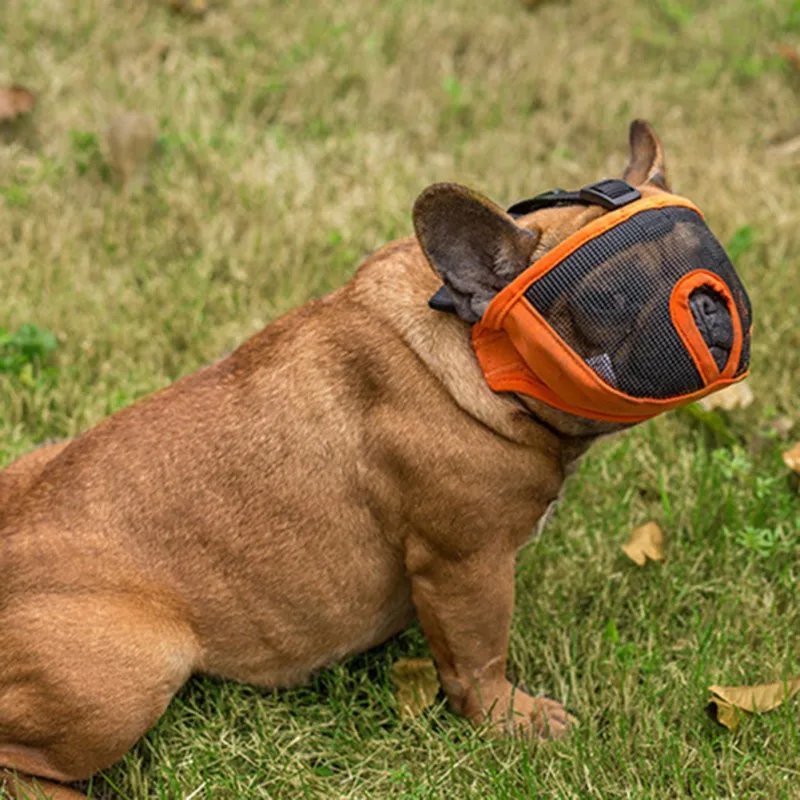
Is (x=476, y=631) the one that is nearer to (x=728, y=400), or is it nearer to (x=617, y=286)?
(x=617, y=286)

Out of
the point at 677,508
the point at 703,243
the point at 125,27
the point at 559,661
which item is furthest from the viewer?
the point at 125,27

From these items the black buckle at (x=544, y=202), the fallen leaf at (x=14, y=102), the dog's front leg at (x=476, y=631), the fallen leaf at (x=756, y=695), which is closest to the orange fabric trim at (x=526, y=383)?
the black buckle at (x=544, y=202)

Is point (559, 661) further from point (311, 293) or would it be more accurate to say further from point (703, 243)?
point (311, 293)

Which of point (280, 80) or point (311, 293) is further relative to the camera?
point (280, 80)

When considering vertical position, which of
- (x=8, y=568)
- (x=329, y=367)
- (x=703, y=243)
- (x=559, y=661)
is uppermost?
(x=703, y=243)

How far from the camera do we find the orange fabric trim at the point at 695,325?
2.80m

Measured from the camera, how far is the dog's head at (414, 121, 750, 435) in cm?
280

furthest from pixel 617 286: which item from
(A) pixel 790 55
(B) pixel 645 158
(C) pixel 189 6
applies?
(C) pixel 189 6

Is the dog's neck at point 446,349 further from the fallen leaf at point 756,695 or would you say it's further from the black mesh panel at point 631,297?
the fallen leaf at point 756,695

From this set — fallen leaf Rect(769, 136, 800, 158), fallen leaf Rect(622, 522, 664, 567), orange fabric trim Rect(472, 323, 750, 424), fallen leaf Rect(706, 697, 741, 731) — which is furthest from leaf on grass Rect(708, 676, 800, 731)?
fallen leaf Rect(769, 136, 800, 158)

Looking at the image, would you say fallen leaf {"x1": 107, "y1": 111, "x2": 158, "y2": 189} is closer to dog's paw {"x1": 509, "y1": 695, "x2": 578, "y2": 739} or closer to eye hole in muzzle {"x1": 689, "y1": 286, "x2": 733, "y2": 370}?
dog's paw {"x1": 509, "y1": 695, "x2": 578, "y2": 739}

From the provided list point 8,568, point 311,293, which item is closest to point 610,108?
point 311,293

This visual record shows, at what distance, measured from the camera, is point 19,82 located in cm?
645

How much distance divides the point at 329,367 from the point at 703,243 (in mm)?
1008
